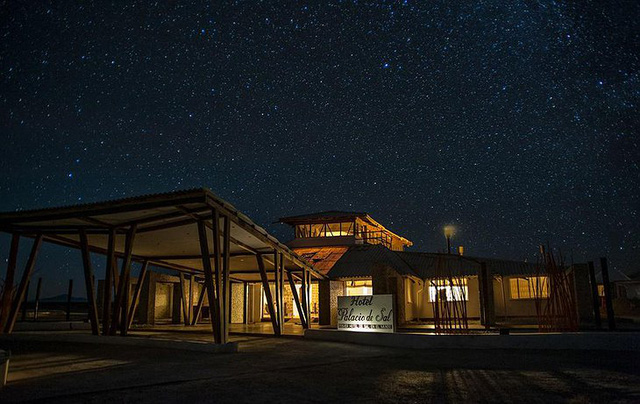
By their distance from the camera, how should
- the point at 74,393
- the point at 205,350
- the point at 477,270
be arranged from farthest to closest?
the point at 477,270
the point at 205,350
the point at 74,393

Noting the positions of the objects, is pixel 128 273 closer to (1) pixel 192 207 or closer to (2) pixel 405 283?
(1) pixel 192 207

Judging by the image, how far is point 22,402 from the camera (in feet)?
20.2

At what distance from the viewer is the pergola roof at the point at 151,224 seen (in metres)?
13.3

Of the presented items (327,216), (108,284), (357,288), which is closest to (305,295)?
(357,288)

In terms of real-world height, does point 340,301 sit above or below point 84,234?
below

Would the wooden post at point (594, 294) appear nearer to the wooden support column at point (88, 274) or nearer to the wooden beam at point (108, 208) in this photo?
the wooden beam at point (108, 208)

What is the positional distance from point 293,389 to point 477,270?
22219mm

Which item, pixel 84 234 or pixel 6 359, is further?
pixel 84 234

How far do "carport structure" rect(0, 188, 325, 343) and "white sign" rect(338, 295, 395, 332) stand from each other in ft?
12.3

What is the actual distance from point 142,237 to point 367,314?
9.41m

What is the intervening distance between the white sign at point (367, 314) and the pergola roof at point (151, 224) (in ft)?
13.5

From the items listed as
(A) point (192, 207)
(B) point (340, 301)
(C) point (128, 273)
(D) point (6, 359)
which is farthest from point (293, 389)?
(C) point (128, 273)

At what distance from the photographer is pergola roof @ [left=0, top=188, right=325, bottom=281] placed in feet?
43.5

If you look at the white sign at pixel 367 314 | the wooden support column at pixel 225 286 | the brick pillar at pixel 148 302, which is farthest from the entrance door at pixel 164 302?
the wooden support column at pixel 225 286
